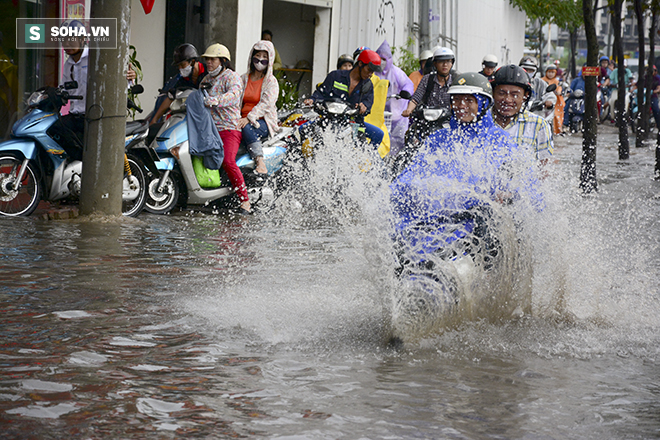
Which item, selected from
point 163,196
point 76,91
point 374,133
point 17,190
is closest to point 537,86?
point 374,133

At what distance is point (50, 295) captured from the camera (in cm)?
597

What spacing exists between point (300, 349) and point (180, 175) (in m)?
5.76

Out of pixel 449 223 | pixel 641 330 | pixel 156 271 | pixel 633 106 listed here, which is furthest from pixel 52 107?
pixel 633 106

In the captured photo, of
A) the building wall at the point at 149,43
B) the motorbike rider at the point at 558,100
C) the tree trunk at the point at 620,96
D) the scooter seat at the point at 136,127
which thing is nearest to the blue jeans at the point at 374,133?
the scooter seat at the point at 136,127

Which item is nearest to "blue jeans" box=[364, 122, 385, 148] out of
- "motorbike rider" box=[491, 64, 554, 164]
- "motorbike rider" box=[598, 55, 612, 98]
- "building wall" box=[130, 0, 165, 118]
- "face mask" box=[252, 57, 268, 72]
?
"face mask" box=[252, 57, 268, 72]

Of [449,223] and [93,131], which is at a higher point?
[93,131]

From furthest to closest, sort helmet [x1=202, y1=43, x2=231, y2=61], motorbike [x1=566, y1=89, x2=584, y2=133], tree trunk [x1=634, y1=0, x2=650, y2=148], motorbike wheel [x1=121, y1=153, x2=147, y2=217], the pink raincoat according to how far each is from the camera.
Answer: motorbike [x1=566, y1=89, x2=584, y2=133] → tree trunk [x1=634, y1=0, x2=650, y2=148] → the pink raincoat → helmet [x1=202, y1=43, x2=231, y2=61] → motorbike wheel [x1=121, y1=153, x2=147, y2=217]

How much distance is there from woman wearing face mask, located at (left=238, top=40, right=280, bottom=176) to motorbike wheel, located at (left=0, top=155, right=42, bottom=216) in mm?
2366

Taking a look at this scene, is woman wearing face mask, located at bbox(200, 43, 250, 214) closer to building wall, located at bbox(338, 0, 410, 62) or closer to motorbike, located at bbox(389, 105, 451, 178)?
motorbike, located at bbox(389, 105, 451, 178)

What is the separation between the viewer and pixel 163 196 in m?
10.2

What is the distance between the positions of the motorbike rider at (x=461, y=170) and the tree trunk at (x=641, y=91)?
16.1 meters

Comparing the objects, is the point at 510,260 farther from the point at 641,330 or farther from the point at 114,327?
the point at 114,327

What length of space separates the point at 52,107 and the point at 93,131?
722mm

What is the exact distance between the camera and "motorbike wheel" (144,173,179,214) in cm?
1017
